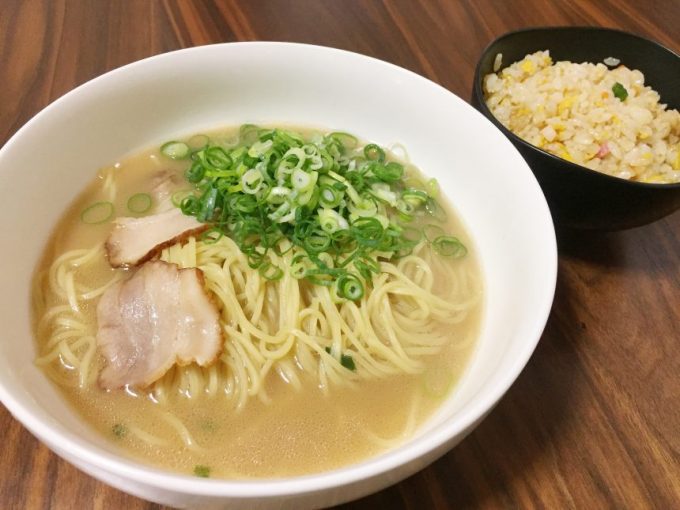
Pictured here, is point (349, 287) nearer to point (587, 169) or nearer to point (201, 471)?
point (201, 471)

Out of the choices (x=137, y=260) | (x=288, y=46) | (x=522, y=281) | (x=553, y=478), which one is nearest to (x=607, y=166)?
(x=522, y=281)

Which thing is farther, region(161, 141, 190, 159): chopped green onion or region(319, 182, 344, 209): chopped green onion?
region(161, 141, 190, 159): chopped green onion

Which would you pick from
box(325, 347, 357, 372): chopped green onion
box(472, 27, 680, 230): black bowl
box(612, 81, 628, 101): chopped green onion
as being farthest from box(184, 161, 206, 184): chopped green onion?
box(612, 81, 628, 101): chopped green onion

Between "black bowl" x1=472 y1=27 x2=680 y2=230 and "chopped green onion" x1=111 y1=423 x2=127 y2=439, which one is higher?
"black bowl" x1=472 y1=27 x2=680 y2=230

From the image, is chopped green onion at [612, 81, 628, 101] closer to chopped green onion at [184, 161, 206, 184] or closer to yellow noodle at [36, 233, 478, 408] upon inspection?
yellow noodle at [36, 233, 478, 408]

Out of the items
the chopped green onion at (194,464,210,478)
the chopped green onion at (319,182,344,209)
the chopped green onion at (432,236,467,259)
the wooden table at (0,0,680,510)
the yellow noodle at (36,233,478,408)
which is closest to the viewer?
the chopped green onion at (194,464,210,478)

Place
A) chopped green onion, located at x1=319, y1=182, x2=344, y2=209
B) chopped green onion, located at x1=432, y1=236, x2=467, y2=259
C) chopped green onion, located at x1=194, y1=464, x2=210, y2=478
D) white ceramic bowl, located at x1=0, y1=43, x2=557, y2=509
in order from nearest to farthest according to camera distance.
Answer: white ceramic bowl, located at x1=0, y1=43, x2=557, y2=509 < chopped green onion, located at x1=194, y1=464, x2=210, y2=478 < chopped green onion, located at x1=319, y1=182, x2=344, y2=209 < chopped green onion, located at x1=432, y1=236, x2=467, y2=259

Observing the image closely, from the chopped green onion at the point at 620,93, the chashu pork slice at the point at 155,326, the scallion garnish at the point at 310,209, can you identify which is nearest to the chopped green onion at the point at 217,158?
the scallion garnish at the point at 310,209
